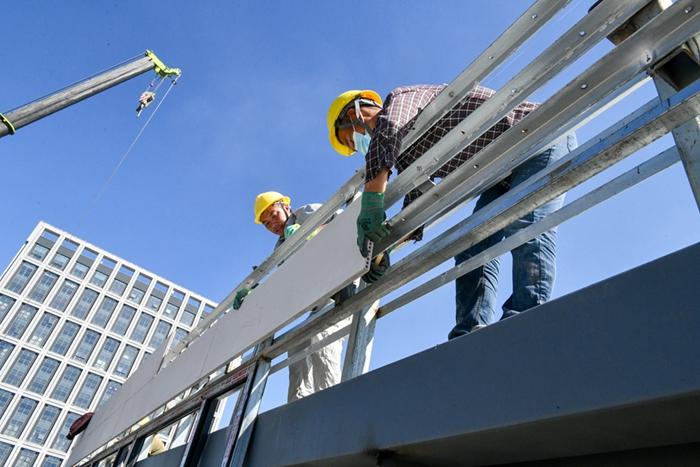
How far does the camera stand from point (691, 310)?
0.84m

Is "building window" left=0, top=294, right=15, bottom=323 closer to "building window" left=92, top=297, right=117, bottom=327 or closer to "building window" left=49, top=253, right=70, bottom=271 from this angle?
"building window" left=49, top=253, right=70, bottom=271

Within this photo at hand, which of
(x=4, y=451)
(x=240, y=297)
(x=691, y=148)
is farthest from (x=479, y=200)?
(x=4, y=451)

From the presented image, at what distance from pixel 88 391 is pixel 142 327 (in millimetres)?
Result: 4160

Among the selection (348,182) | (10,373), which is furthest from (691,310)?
(10,373)

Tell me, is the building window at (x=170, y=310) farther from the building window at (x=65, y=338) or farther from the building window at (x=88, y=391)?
the building window at (x=88, y=391)

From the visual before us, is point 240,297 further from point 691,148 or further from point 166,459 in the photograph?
point 691,148

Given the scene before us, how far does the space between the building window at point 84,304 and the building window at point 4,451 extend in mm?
6271

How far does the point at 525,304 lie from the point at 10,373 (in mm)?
26355

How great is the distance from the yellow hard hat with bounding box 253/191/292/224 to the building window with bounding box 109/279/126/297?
81.4 feet

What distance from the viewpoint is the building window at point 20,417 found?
67.3 ft

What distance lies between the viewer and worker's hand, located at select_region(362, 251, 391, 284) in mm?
1981

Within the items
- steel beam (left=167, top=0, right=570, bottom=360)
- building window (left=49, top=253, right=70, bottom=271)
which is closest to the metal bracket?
steel beam (left=167, top=0, right=570, bottom=360)

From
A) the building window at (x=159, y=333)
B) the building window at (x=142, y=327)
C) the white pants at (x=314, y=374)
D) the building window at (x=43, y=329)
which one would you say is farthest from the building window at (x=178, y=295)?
the white pants at (x=314, y=374)

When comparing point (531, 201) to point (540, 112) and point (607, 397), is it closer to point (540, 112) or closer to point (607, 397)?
point (540, 112)
